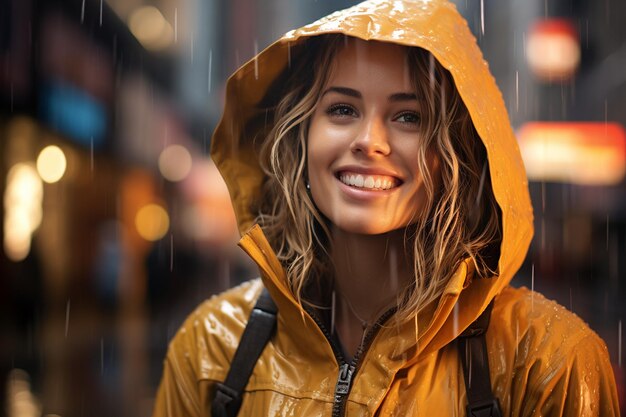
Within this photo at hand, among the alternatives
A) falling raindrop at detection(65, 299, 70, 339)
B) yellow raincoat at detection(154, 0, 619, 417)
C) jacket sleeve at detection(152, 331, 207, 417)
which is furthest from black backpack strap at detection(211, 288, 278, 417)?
falling raindrop at detection(65, 299, 70, 339)

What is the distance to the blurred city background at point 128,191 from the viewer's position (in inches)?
459

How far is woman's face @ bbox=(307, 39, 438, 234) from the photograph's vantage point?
2.60 meters

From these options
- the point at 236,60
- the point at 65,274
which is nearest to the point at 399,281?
the point at 65,274

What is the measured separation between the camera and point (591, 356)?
97.7 inches

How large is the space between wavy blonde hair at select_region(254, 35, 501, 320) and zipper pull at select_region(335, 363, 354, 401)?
0.89ft

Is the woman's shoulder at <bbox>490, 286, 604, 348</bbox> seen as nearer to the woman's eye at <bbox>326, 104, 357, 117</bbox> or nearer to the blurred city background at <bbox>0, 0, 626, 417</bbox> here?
the woman's eye at <bbox>326, 104, 357, 117</bbox>

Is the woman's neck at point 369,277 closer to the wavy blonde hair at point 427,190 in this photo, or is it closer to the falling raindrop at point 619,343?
the wavy blonde hair at point 427,190

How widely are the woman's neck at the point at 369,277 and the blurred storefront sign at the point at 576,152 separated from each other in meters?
16.3

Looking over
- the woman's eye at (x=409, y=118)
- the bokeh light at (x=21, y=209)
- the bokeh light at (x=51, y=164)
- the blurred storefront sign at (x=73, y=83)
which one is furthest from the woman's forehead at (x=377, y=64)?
the blurred storefront sign at (x=73, y=83)

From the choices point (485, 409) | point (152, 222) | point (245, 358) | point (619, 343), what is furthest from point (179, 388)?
point (152, 222)

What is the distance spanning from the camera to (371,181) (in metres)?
2.60

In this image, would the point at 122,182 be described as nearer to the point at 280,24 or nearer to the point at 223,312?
the point at 223,312

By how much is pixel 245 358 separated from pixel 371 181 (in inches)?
34.0

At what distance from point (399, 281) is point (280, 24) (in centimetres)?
6171
